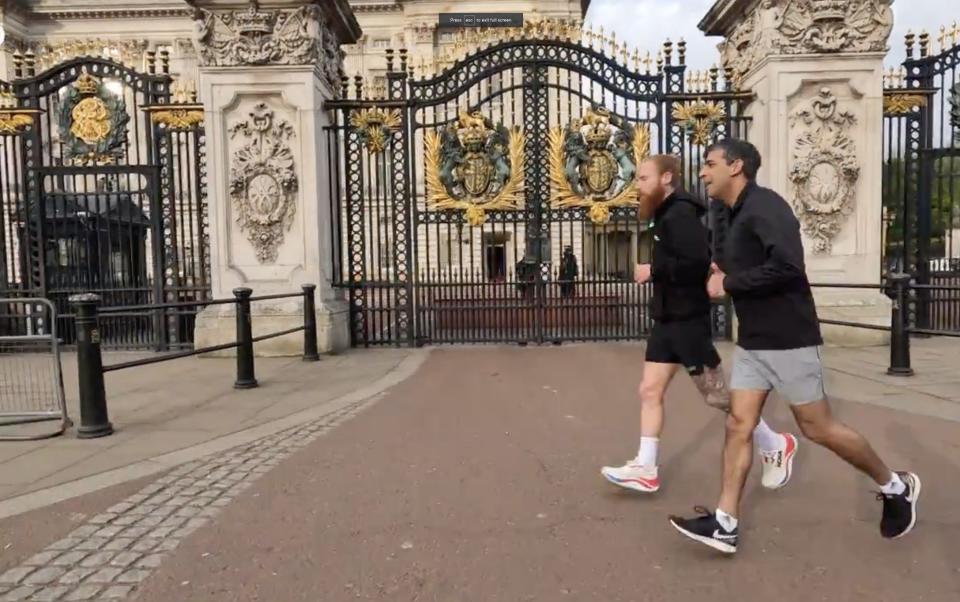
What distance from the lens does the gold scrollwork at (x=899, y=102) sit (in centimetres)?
1035

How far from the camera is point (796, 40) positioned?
9.89 m

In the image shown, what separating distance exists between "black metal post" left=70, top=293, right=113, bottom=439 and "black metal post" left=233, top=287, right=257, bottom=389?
1838mm

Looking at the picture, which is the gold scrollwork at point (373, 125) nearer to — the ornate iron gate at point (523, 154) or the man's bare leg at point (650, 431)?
the ornate iron gate at point (523, 154)

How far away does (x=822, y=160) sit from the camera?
32.7 ft

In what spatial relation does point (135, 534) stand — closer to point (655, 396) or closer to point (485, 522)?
point (485, 522)

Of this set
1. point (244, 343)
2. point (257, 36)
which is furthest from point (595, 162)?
point (244, 343)

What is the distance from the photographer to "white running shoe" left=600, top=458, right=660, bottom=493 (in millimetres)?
4203

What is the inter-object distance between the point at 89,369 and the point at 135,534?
2.31m

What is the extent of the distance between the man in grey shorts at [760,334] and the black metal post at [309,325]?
6730 millimetres

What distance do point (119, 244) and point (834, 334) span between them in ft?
33.5

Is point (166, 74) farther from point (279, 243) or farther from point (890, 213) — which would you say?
point (890, 213)

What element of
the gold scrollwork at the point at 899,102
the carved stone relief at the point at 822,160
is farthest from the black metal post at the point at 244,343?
the gold scrollwork at the point at 899,102

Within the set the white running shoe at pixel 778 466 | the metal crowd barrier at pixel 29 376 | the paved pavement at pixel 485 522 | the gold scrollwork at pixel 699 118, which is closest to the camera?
the paved pavement at pixel 485 522

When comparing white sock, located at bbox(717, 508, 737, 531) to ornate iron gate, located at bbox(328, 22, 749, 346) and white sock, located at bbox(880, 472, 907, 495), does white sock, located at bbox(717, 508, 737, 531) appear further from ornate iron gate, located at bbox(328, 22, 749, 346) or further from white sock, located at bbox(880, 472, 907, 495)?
ornate iron gate, located at bbox(328, 22, 749, 346)
